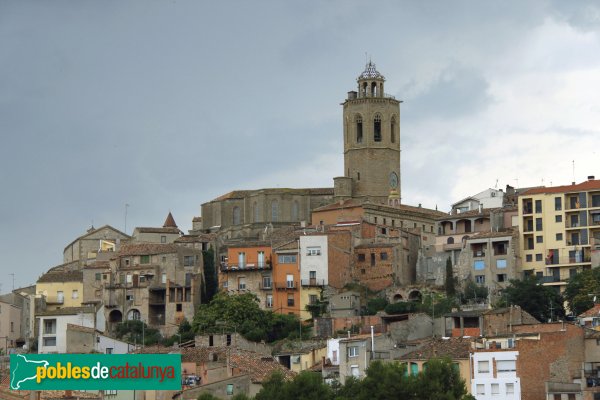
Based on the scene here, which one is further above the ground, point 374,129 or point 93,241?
point 374,129

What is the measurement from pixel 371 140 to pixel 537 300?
33.2 m

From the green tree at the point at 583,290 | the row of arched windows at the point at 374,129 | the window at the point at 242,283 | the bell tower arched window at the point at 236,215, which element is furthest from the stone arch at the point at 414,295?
the row of arched windows at the point at 374,129

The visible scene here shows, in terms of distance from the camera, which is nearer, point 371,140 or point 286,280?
point 286,280

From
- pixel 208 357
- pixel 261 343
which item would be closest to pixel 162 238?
pixel 261 343

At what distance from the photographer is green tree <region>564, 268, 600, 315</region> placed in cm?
8512

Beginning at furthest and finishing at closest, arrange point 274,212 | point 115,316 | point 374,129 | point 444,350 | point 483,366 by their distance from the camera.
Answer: point 374,129
point 274,212
point 115,316
point 444,350
point 483,366

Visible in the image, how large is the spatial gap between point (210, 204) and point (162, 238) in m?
5.80

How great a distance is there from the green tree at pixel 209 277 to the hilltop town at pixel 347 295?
0.09 m

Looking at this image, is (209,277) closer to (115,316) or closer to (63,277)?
(115,316)

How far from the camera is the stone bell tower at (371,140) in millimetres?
115750

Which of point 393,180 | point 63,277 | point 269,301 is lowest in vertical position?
point 269,301

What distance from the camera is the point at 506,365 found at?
70.3 metres

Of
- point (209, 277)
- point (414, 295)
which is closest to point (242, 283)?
point (209, 277)

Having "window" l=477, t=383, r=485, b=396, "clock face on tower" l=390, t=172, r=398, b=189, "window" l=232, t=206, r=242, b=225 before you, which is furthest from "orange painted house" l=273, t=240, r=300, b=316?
"window" l=477, t=383, r=485, b=396
